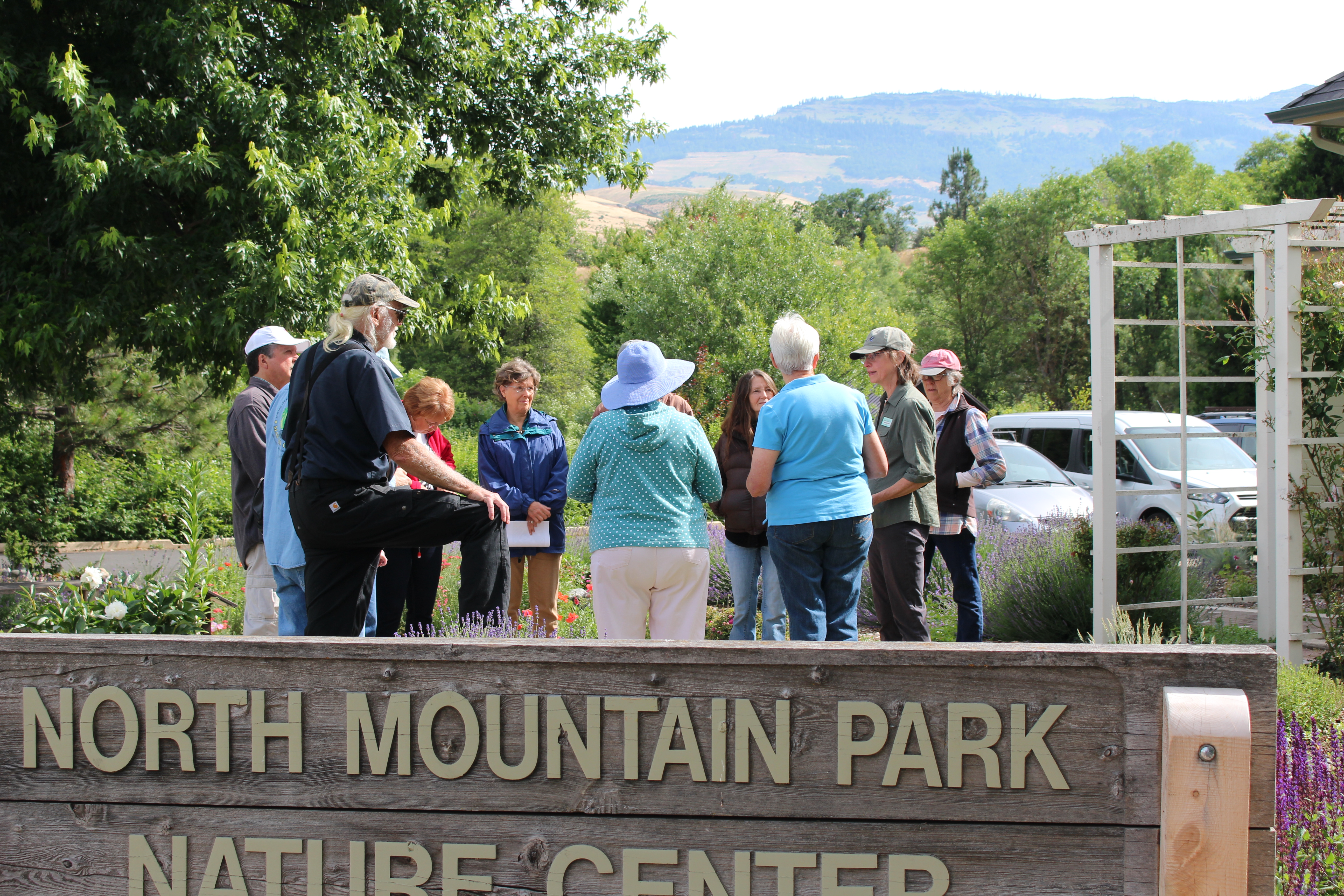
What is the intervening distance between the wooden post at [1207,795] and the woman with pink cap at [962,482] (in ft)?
11.4

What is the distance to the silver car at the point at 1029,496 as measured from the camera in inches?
392

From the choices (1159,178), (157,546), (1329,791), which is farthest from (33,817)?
(1159,178)

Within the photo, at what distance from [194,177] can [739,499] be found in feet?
20.1

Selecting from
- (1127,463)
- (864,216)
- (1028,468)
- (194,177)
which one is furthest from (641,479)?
(864,216)

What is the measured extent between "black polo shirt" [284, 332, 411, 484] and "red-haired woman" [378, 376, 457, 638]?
1.28 meters

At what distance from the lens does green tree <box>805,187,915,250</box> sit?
92.8 metres

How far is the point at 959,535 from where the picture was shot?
5391mm

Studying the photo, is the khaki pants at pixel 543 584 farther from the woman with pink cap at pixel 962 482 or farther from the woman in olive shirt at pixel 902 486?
the woman with pink cap at pixel 962 482

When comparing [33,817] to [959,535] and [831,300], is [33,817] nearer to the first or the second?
[959,535]

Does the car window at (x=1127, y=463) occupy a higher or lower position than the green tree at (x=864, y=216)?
lower

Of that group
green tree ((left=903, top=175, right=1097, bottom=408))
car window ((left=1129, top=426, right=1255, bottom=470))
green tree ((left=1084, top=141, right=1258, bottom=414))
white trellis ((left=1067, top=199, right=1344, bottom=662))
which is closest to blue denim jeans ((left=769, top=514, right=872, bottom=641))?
white trellis ((left=1067, top=199, right=1344, bottom=662))

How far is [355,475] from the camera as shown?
3.31 meters

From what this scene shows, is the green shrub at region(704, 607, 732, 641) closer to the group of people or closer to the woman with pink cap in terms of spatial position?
the group of people

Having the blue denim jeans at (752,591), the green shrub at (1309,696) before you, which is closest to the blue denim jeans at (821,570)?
the blue denim jeans at (752,591)
